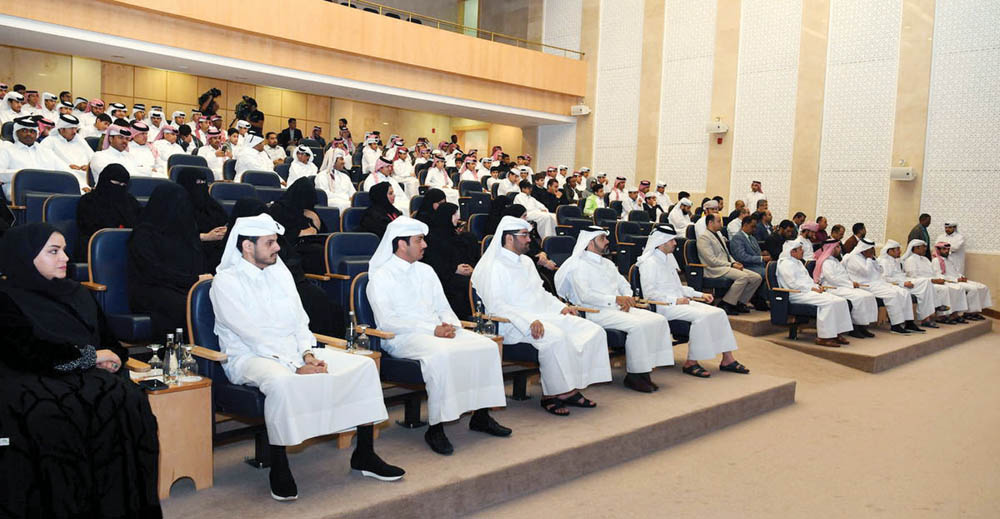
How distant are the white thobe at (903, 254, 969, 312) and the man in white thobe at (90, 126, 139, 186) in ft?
33.8

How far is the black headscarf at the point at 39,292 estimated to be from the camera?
9.26ft

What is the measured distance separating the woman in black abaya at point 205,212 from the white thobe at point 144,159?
2730 mm

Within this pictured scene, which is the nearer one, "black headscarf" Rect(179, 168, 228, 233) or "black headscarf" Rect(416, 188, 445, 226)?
"black headscarf" Rect(179, 168, 228, 233)

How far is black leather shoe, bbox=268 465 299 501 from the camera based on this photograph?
10.4 feet

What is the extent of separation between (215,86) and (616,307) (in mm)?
14214

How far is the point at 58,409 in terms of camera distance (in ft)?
8.57

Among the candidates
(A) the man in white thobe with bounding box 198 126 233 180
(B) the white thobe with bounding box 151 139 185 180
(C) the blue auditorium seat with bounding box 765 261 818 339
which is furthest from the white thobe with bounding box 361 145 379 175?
(C) the blue auditorium seat with bounding box 765 261 818 339

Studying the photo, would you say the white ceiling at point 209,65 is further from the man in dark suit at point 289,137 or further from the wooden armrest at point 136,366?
the wooden armrest at point 136,366

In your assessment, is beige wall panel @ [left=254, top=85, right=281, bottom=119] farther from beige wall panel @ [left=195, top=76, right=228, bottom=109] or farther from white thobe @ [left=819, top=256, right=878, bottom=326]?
white thobe @ [left=819, top=256, right=878, bottom=326]

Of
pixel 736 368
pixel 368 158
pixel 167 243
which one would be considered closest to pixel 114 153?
pixel 167 243

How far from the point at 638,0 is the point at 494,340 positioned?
1422 centimetres

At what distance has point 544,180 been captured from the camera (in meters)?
13.3

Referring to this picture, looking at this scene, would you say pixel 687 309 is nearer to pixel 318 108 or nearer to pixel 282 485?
pixel 282 485

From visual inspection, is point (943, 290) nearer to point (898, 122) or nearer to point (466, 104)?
point (898, 122)
